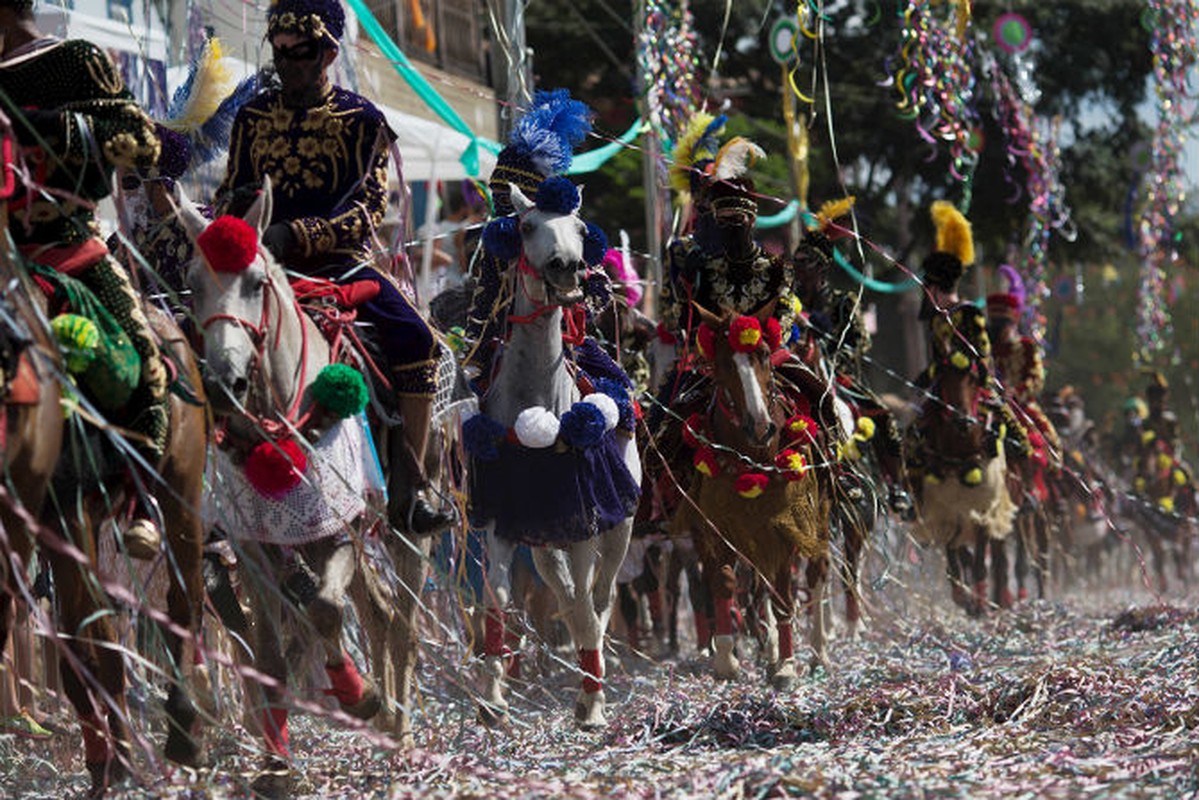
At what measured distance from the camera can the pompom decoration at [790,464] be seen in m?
9.91

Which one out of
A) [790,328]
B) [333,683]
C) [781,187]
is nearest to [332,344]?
[333,683]

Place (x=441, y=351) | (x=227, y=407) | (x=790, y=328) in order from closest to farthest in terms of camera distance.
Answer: (x=227, y=407), (x=441, y=351), (x=790, y=328)

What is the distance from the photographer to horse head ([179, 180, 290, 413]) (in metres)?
6.57

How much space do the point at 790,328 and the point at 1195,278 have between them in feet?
154

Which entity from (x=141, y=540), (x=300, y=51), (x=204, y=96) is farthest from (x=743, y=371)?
(x=141, y=540)

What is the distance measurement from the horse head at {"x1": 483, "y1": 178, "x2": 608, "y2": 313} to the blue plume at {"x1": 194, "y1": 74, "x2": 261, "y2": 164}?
1222 mm

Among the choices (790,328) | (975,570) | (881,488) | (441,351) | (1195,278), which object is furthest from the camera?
(1195,278)

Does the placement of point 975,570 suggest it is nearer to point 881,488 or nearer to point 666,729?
point 881,488

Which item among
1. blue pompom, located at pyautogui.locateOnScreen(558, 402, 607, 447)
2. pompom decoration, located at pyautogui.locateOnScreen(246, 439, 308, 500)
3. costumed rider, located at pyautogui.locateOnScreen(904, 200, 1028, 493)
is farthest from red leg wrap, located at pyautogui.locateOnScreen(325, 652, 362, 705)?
costumed rider, located at pyautogui.locateOnScreen(904, 200, 1028, 493)

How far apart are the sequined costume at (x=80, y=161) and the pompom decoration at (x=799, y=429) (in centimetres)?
434

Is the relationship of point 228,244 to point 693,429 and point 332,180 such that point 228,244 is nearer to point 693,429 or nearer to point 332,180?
point 332,180

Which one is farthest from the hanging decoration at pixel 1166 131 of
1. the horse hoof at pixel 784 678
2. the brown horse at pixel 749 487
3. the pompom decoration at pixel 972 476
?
the horse hoof at pixel 784 678

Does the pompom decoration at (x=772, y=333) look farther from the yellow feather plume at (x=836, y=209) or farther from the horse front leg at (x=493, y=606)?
the yellow feather plume at (x=836, y=209)

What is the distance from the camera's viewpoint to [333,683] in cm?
714
